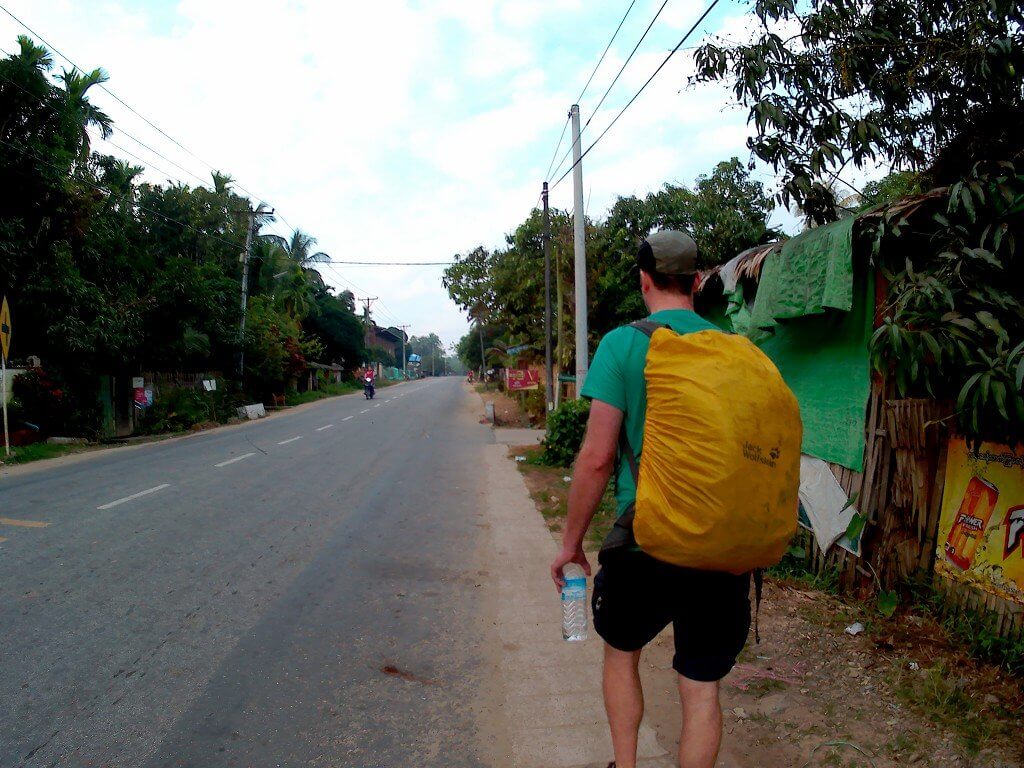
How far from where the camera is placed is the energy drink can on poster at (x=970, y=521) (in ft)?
11.3

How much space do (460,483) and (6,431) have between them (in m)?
9.40

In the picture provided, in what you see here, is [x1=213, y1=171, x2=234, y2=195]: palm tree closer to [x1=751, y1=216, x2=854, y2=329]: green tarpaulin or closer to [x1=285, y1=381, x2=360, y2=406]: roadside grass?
[x1=285, y1=381, x2=360, y2=406]: roadside grass

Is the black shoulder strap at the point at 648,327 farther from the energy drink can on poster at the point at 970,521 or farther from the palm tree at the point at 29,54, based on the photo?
the palm tree at the point at 29,54

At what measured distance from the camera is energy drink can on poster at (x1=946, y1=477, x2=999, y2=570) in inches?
136

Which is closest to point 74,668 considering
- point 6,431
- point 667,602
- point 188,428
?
point 667,602

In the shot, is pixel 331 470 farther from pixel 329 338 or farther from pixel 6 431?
pixel 329 338

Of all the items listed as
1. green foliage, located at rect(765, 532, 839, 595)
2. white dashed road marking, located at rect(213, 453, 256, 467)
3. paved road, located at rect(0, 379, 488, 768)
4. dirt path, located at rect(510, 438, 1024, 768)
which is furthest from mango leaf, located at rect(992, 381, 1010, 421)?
white dashed road marking, located at rect(213, 453, 256, 467)

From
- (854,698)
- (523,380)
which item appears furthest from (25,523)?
(523,380)

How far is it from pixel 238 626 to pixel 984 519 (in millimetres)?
4214

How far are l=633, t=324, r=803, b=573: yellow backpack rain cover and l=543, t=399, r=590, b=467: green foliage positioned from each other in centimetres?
984

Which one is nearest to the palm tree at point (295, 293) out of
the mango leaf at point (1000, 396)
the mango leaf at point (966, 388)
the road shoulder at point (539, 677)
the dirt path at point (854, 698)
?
the road shoulder at point (539, 677)

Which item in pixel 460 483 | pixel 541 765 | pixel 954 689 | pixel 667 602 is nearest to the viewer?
pixel 667 602

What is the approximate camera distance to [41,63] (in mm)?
17172

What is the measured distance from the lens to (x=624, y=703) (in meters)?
2.19
